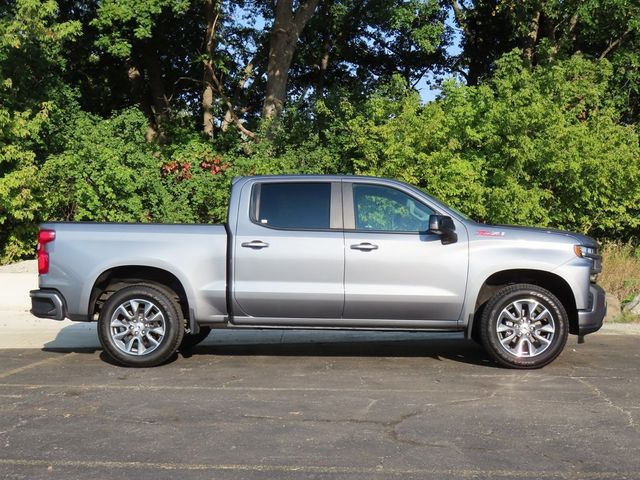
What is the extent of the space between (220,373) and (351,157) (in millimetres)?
9763

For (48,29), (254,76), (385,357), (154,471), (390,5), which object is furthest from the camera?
(254,76)

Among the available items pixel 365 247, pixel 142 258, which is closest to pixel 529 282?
pixel 365 247

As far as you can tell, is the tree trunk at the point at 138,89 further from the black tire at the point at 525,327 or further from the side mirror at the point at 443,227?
the black tire at the point at 525,327

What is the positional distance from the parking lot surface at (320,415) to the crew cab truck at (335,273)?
46 cm

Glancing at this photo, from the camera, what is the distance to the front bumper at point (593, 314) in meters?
7.95

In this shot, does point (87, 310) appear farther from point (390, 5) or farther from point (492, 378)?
point (390, 5)

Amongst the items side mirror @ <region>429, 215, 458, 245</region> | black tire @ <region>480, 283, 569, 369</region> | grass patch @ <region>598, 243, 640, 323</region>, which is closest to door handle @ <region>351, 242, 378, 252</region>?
side mirror @ <region>429, 215, 458, 245</region>

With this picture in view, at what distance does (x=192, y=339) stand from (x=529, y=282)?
3.82 meters

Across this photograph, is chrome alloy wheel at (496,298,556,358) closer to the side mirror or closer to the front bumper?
the front bumper

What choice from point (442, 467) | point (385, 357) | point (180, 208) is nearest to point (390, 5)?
point (180, 208)

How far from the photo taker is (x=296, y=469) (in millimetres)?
4859

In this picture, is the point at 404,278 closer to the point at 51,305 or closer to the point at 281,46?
the point at 51,305

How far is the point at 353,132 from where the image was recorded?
1652cm

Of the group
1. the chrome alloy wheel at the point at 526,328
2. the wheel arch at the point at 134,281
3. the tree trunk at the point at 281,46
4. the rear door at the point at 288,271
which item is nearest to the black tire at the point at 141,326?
the wheel arch at the point at 134,281
